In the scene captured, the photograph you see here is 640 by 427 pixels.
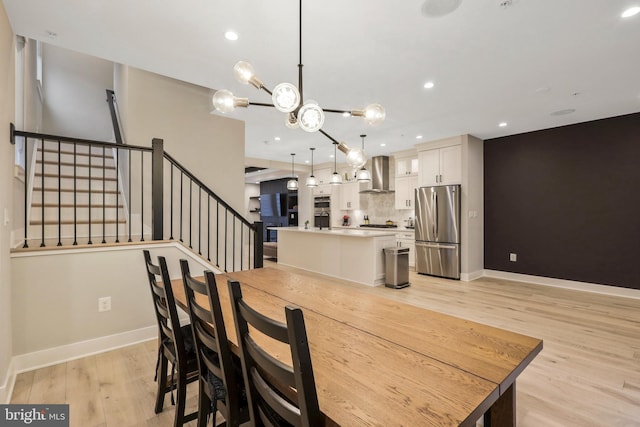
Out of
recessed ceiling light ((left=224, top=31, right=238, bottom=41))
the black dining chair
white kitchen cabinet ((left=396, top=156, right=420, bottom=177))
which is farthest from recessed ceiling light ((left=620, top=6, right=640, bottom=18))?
white kitchen cabinet ((left=396, top=156, right=420, bottom=177))

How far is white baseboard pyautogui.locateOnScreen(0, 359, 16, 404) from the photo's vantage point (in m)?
1.88

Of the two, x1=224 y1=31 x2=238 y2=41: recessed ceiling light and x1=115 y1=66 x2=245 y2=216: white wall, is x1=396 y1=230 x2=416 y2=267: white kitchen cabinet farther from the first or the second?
x1=224 y1=31 x2=238 y2=41: recessed ceiling light

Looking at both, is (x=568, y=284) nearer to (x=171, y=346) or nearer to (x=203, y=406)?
(x=203, y=406)

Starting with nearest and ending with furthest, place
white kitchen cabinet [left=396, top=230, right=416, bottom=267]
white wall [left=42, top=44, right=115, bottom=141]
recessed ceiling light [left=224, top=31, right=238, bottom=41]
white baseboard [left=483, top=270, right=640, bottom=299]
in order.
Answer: recessed ceiling light [left=224, top=31, right=238, bottom=41] < white baseboard [left=483, top=270, right=640, bottom=299] < white wall [left=42, top=44, right=115, bottom=141] < white kitchen cabinet [left=396, top=230, right=416, bottom=267]

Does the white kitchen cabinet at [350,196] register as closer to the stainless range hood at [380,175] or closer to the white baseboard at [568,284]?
the stainless range hood at [380,175]

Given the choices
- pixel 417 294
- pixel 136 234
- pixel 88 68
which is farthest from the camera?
pixel 88 68

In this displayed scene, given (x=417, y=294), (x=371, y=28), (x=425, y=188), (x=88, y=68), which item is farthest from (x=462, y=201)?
(x=88, y=68)

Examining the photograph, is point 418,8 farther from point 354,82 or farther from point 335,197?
point 335,197

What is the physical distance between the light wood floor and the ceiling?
2.72m

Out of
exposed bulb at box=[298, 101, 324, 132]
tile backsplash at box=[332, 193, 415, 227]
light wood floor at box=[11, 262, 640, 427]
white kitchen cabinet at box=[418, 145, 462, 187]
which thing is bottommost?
light wood floor at box=[11, 262, 640, 427]

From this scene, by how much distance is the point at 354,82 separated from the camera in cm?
332

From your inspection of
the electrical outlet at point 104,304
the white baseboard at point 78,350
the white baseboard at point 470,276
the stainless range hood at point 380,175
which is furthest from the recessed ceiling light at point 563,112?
the electrical outlet at point 104,304

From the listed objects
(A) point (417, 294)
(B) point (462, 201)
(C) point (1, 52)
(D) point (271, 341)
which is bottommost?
(A) point (417, 294)

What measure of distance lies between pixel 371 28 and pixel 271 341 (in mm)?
2370
